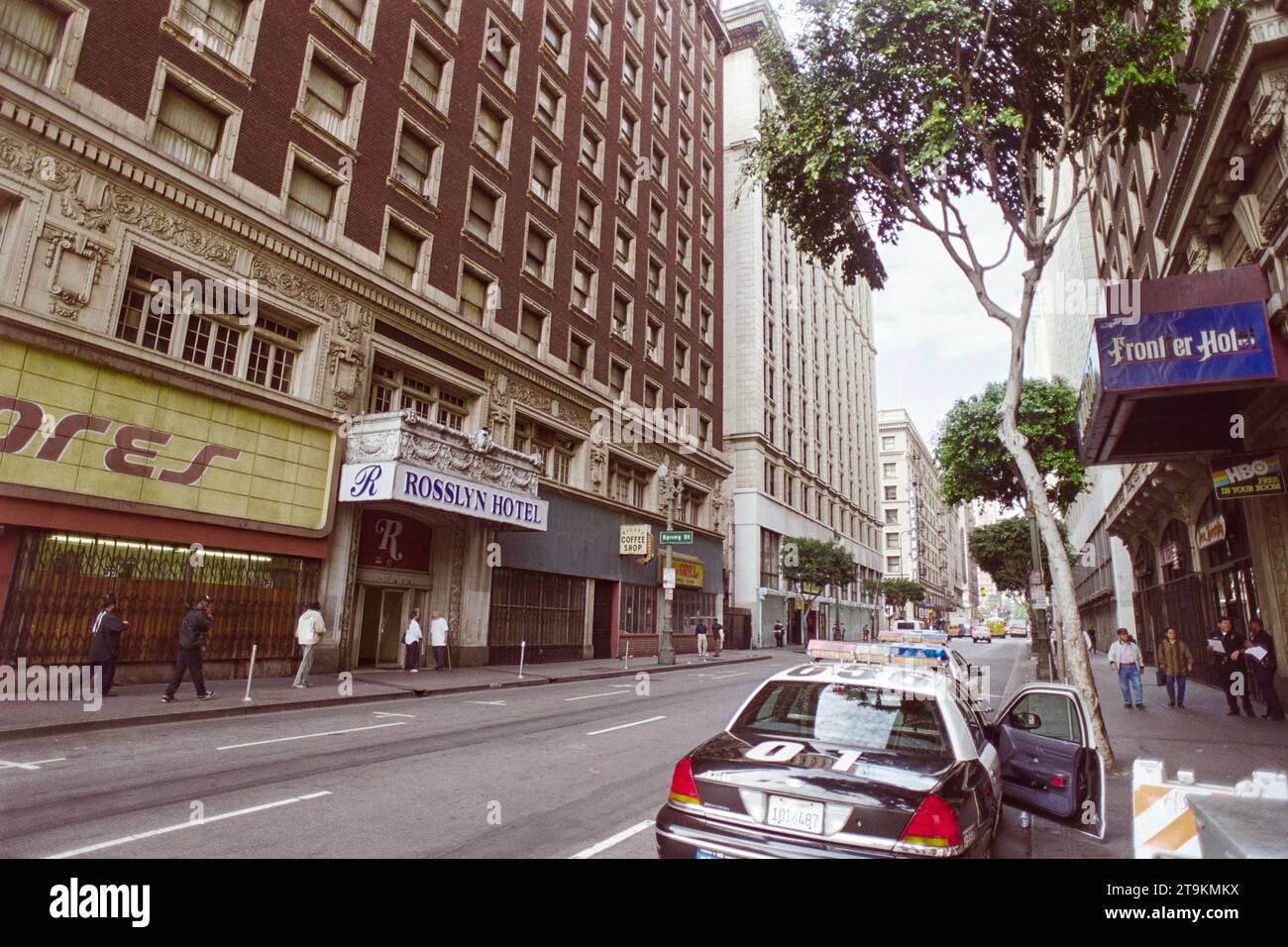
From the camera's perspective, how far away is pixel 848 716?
194 inches

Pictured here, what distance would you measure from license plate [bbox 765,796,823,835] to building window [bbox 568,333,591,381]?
85.2 feet

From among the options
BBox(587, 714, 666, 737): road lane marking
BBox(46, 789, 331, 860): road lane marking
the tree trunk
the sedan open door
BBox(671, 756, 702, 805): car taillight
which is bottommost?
BBox(587, 714, 666, 737): road lane marking

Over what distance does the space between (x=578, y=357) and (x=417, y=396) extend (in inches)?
372

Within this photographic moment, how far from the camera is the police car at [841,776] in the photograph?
12.5 ft

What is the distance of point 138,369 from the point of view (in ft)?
47.5

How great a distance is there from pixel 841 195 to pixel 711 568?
2855cm

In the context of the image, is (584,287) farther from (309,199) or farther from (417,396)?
→ (309,199)

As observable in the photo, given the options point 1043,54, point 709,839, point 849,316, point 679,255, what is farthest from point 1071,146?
point 849,316

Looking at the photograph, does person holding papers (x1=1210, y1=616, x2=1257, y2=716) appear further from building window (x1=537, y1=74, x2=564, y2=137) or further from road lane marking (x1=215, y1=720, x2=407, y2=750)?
building window (x1=537, y1=74, x2=564, y2=137)

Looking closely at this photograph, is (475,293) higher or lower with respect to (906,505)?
lower

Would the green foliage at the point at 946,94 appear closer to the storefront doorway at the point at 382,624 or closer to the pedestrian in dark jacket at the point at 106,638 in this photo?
the pedestrian in dark jacket at the point at 106,638

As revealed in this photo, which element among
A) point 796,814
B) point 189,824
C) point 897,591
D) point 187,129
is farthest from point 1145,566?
point 897,591

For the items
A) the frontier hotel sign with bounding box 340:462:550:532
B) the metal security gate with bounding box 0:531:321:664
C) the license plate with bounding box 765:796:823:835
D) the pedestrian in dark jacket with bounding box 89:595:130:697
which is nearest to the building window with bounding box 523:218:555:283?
the frontier hotel sign with bounding box 340:462:550:532

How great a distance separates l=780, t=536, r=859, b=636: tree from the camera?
47125 millimetres
